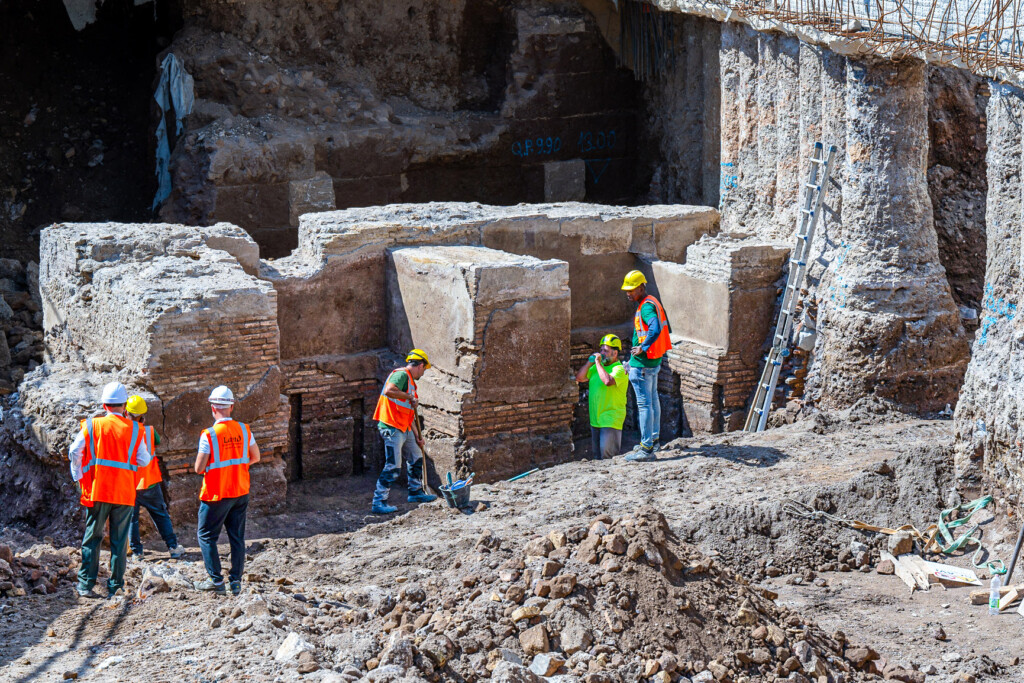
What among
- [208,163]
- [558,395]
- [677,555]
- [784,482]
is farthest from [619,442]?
[208,163]

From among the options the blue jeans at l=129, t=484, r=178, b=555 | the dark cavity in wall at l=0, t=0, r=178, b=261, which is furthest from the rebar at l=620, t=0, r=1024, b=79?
the dark cavity in wall at l=0, t=0, r=178, b=261

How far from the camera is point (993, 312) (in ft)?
29.9

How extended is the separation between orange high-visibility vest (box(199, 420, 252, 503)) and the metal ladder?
4.94 meters

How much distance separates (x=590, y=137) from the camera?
16.8 m

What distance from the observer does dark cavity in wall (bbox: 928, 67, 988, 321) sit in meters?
11.8

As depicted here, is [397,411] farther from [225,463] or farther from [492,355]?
[225,463]

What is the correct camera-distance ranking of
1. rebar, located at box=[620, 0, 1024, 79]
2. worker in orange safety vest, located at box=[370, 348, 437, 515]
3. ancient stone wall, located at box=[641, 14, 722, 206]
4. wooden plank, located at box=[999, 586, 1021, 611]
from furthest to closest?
ancient stone wall, located at box=[641, 14, 722, 206] < worker in orange safety vest, located at box=[370, 348, 437, 515] < rebar, located at box=[620, 0, 1024, 79] < wooden plank, located at box=[999, 586, 1021, 611]

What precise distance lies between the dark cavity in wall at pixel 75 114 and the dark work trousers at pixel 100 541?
775cm

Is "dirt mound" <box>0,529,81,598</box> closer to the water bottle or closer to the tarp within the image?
the water bottle

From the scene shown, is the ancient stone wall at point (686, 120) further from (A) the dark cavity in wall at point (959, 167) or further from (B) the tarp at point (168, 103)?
(B) the tarp at point (168, 103)

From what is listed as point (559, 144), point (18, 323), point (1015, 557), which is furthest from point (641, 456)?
point (559, 144)

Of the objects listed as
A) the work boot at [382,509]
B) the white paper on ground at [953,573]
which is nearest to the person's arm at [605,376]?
the work boot at [382,509]

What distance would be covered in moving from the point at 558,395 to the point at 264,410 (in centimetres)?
235

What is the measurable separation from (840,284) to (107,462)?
19.6 ft
